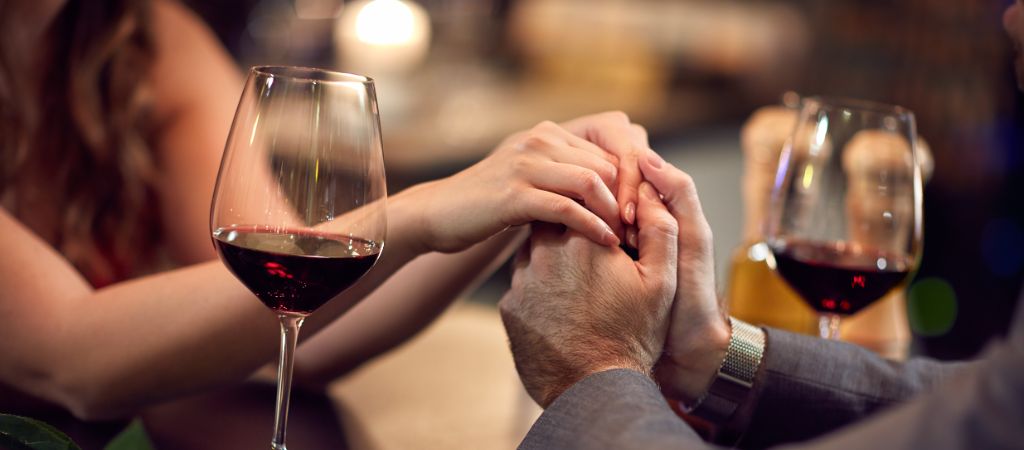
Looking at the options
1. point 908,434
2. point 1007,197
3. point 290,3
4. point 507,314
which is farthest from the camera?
point 290,3

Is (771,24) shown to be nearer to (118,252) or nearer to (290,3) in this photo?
(290,3)

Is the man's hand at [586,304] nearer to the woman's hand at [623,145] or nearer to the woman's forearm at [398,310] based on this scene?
the woman's hand at [623,145]

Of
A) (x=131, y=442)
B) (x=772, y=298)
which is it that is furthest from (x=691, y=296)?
(x=131, y=442)

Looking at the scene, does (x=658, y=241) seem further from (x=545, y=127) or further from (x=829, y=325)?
(x=829, y=325)

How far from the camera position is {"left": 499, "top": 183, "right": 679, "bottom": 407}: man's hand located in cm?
83

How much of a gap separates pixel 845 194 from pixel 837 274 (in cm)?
11

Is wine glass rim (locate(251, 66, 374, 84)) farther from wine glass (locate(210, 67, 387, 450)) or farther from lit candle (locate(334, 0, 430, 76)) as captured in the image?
lit candle (locate(334, 0, 430, 76))

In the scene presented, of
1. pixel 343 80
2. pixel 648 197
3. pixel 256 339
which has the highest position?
pixel 343 80

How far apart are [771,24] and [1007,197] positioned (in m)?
1.96

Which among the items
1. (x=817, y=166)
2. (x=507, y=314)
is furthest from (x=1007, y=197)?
(x=507, y=314)

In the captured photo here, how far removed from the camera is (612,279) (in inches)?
34.4

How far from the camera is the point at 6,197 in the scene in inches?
56.4

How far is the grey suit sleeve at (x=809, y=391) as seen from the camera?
37.8 inches

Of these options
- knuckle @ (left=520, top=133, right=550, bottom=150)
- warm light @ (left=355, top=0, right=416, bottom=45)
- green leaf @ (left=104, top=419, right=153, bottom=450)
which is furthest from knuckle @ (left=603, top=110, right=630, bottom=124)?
warm light @ (left=355, top=0, right=416, bottom=45)
